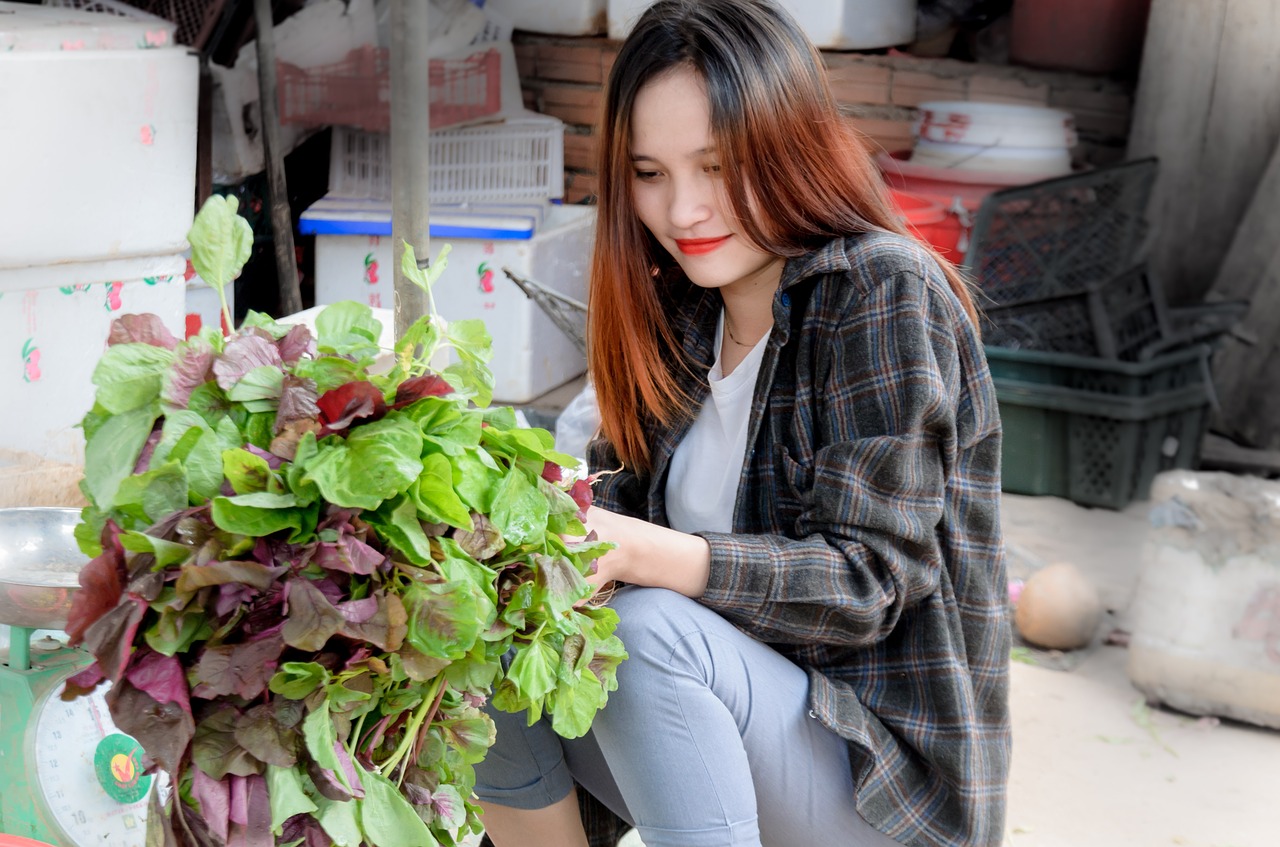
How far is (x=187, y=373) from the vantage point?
964mm

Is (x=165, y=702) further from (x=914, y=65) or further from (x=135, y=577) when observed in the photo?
(x=914, y=65)

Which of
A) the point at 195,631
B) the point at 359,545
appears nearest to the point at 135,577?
the point at 195,631

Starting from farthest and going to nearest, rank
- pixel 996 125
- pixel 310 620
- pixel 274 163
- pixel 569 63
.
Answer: pixel 569 63 < pixel 996 125 < pixel 274 163 < pixel 310 620

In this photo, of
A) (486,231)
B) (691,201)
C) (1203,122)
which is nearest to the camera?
(691,201)

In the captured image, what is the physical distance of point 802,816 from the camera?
136 centimetres

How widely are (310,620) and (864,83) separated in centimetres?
347

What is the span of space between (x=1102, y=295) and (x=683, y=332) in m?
2.29

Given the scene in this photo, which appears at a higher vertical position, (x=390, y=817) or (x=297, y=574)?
(x=297, y=574)

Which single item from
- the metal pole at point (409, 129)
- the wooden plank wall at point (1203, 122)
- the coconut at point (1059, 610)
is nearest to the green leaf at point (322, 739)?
the metal pole at point (409, 129)

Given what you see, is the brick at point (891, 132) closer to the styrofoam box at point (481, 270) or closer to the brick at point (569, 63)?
the brick at point (569, 63)

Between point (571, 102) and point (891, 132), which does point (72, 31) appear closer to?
point (571, 102)

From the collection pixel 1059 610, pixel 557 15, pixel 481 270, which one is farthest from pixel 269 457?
pixel 557 15

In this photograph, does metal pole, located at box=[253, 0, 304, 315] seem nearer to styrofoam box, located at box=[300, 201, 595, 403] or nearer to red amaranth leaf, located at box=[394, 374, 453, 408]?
styrofoam box, located at box=[300, 201, 595, 403]

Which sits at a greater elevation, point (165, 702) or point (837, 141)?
point (837, 141)
